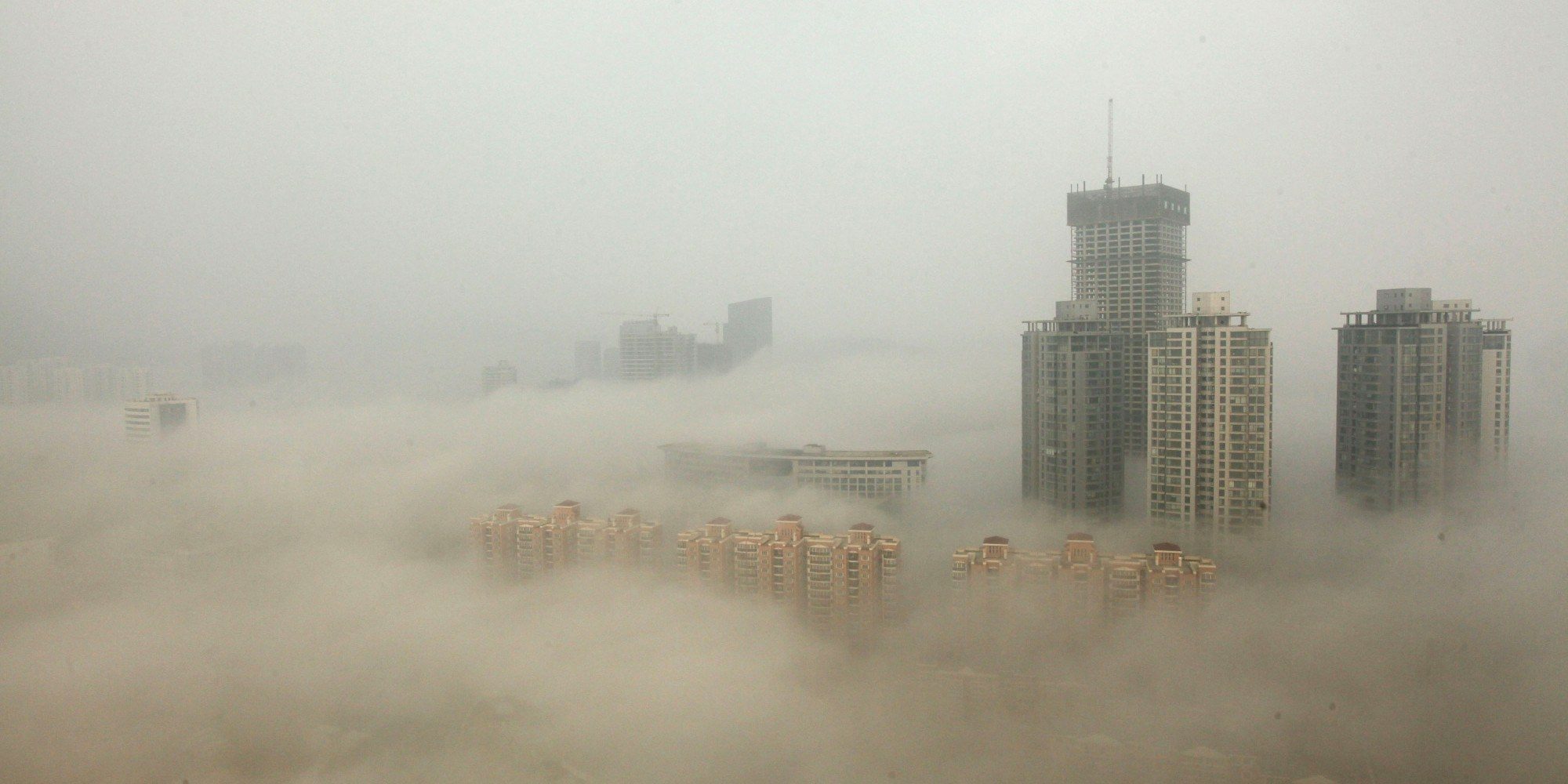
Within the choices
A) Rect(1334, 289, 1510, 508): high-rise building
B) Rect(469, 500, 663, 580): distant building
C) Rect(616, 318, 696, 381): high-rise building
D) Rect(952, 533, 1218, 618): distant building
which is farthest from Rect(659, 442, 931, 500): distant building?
Rect(1334, 289, 1510, 508): high-rise building

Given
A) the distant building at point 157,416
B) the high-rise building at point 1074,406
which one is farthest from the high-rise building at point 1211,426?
the distant building at point 157,416

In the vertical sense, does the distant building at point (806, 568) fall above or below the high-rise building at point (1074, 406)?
below

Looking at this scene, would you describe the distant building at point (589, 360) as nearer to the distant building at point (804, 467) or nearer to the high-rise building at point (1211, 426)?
the distant building at point (804, 467)

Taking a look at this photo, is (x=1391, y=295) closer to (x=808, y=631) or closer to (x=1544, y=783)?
(x=1544, y=783)

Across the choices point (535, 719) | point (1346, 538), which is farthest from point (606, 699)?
point (1346, 538)

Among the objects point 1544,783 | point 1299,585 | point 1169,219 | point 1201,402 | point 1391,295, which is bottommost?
point 1544,783
